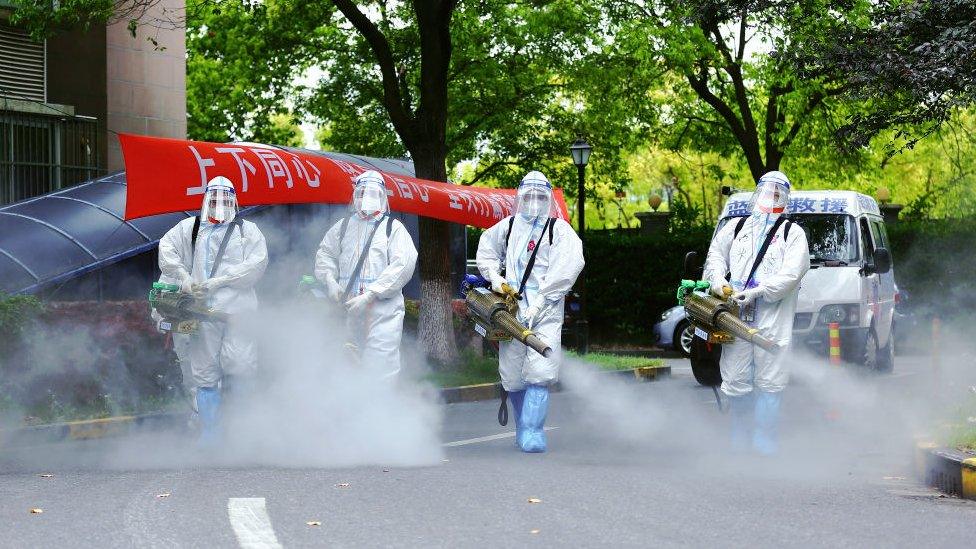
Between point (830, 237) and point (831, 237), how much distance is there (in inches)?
0.4

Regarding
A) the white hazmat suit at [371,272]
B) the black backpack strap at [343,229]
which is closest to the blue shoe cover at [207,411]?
the white hazmat suit at [371,272]

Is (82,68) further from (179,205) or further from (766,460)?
(766,460)

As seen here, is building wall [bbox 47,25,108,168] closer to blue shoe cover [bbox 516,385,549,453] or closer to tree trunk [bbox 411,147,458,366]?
tree trunk [bbox 411,147,458,366]

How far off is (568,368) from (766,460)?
8.94m

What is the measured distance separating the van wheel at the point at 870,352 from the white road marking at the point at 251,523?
9.35 metres

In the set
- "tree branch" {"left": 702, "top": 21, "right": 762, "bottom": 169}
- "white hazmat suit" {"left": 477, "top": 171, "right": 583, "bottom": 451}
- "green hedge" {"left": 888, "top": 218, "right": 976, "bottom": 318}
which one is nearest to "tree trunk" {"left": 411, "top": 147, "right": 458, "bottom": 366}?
"white hazmat suit" {"left": 477, "top": 171, "right": 583, "bottom": 451}

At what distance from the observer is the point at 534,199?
9.45 meters

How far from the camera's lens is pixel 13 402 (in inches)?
427

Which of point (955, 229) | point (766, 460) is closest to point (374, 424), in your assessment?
point (766, 460)

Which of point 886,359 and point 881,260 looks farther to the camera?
point 886,359

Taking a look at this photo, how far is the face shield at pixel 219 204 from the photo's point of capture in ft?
30.7

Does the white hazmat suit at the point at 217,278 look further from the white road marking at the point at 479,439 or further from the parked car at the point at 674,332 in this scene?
the parked car at the point at 674,332

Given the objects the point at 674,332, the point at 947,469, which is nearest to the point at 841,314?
the point at 947,469

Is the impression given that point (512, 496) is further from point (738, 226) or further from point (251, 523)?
point (738, 226)
